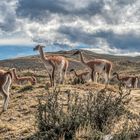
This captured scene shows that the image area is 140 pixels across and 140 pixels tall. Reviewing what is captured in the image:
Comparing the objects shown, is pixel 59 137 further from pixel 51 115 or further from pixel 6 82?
pixel 6 82

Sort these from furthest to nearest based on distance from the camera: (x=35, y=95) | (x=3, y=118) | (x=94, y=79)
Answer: (x=94, y=79), (x=35, y=95), (x=3, y=118)

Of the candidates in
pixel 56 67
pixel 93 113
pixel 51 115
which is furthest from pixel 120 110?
pixel 56 67

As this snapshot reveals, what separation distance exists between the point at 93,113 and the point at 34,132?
1.71 meters

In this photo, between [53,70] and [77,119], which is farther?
[53,70]

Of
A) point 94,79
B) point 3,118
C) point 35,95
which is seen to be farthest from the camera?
point 94,79

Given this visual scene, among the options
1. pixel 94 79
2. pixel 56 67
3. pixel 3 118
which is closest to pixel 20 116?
pixel 3 118

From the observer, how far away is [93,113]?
42.5ft

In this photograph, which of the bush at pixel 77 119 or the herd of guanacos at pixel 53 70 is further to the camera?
the herd of guanacos at pixel 53 70

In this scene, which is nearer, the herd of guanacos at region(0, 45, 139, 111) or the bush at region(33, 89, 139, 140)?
the bush at region(33, 89, 139, 140)

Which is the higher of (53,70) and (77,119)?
(53,70)

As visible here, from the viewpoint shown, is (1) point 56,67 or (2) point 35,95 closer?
(2) point 35,95

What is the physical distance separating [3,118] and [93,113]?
3520 millimetres

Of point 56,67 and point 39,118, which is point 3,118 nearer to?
point 39,118

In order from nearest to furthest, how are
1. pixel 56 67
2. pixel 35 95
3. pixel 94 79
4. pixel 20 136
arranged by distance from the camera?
pixel 20 136 → pixel 35 95 → pixel 56 67 → pixel 94 79
